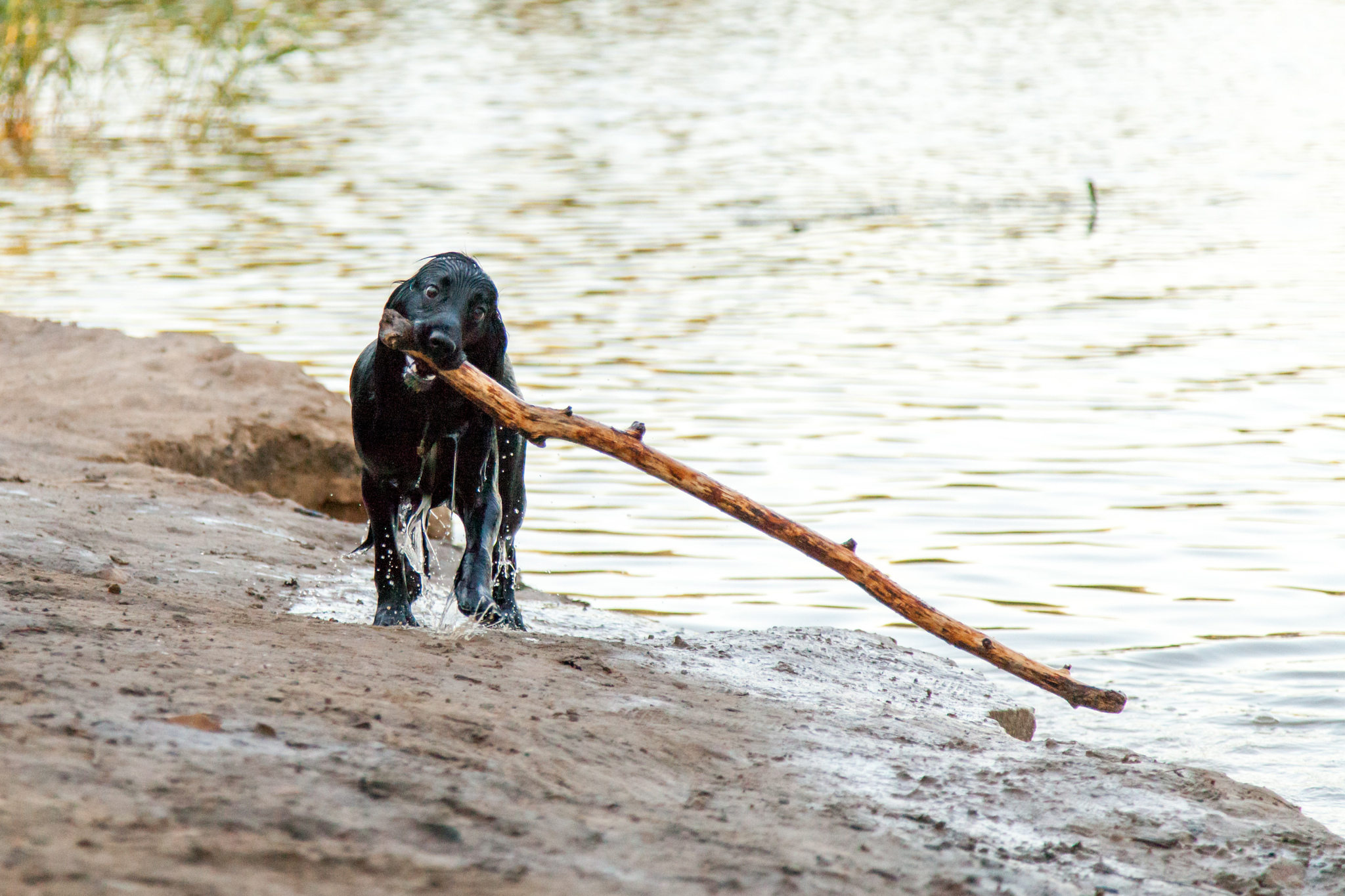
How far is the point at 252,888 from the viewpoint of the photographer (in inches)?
116

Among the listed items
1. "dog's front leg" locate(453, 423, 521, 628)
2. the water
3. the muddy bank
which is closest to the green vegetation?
the water

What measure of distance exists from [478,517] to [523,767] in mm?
2044

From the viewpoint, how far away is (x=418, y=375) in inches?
210

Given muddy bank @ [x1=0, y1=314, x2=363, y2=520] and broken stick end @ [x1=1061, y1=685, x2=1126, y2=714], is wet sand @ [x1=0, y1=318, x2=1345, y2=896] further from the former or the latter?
muddy bank @ [x1=0, y1=314, x2=363, y2=520]

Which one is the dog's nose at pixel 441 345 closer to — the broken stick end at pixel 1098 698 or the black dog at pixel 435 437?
the black dog at pixel 435 437

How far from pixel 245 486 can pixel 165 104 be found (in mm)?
15940

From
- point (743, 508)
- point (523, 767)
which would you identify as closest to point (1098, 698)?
point (743, 508)

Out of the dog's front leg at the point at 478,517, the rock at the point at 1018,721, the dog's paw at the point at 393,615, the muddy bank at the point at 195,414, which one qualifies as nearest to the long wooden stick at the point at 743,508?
the dog's front leg at the point at 478,517

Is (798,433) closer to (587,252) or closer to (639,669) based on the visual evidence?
(639,669)

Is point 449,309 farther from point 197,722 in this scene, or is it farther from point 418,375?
point 197,722

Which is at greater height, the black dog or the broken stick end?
the black dog

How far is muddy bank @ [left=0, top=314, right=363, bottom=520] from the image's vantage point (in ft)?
28.2

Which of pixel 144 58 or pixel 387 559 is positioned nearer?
pixel 387 559

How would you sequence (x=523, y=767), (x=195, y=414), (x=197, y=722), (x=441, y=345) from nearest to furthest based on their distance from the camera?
1. (x=197, y=722)
2. (x=523, y=767)
3. (x=441, y=345)
4. (x=195, y=414)
